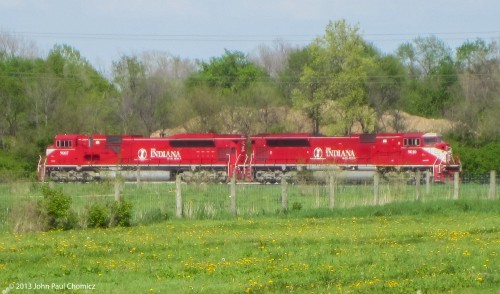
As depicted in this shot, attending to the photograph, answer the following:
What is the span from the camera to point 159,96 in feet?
273

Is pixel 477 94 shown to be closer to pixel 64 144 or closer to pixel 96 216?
pixel 64 144

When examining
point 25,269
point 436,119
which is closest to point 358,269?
point 25,269

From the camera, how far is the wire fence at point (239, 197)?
24.7 metres

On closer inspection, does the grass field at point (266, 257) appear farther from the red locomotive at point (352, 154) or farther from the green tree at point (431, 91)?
the green tree at point (431, 91)

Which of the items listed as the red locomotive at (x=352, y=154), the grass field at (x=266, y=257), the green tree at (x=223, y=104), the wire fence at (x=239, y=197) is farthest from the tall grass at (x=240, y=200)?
the green tree at (x=223, y=104)

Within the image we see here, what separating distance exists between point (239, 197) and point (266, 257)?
14.2 meters

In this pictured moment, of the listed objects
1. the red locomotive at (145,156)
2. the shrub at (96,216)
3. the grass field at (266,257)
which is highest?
the red locomotive at (145,156)

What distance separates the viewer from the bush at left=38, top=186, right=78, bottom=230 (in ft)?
73.7

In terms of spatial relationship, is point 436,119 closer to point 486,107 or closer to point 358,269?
point 486,107

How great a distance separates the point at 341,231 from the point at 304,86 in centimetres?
5055

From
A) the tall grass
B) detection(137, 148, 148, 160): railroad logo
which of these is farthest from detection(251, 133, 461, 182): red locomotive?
the tall grass

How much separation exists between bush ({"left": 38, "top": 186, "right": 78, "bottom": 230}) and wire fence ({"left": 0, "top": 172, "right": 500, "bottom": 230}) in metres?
0.33

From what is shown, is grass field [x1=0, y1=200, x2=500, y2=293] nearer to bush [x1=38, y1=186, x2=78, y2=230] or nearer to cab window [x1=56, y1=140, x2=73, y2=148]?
bush [x1=38, y1=186, x2=78, y2=230]

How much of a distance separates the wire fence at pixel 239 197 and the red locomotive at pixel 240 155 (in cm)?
1821
